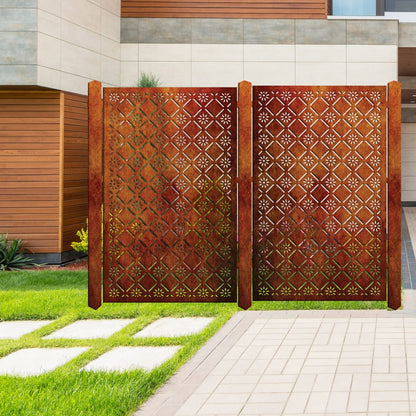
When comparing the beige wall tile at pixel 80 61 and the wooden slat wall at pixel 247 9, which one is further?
the wooden slat wall at pixel 247 9

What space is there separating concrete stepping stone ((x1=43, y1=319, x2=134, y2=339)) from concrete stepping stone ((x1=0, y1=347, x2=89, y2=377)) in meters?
Answer: 0.52

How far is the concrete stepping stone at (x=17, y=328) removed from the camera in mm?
6934

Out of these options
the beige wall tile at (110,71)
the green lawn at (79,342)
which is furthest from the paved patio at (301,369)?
the beige wall tile at (110,71)

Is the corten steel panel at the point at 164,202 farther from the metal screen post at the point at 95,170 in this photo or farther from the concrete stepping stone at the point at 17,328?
the concrete stepping stone at the point at 17,328

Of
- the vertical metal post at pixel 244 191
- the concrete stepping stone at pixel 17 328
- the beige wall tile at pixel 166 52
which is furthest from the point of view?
the beige wall tile at pixel 166 52

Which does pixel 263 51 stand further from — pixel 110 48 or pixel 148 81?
pixel 110 48

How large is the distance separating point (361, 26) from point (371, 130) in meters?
7.77

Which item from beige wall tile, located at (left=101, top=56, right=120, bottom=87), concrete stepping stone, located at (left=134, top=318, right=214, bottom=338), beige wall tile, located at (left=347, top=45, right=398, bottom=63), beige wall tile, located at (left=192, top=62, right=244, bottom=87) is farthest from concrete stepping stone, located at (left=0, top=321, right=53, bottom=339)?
beige wall tile, located at (left=347, top=45, right=398, bottom=63)

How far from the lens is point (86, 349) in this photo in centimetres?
624

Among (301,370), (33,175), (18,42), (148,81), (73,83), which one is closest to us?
(301,370)

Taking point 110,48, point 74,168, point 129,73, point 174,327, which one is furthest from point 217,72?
point 174,327

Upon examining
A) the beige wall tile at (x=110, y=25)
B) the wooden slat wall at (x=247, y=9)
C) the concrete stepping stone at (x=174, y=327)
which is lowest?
the concrete stepping stone at (x=174, y=327)

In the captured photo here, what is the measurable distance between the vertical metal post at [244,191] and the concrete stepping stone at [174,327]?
0.52 meters

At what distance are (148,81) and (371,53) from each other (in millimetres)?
4453
